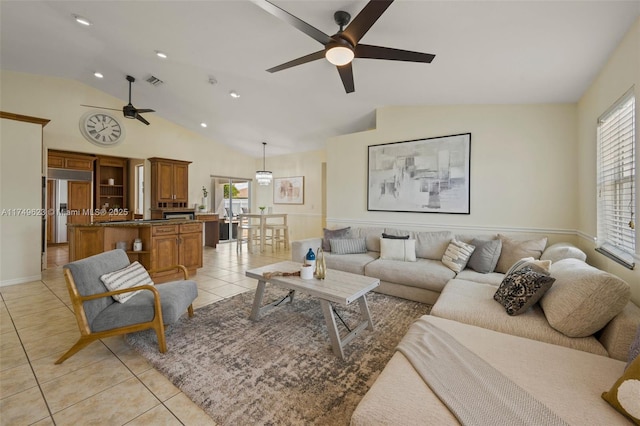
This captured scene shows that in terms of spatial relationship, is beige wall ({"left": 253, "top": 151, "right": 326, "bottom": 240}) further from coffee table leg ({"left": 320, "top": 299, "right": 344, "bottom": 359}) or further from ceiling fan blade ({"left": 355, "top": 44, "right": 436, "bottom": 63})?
coffee table leg ({"left": 320, "top": 299, "right": 344, "bottom": 359})

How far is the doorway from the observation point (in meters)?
8.02

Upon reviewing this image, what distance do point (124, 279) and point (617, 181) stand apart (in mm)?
4425

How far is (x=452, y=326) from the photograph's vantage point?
5.85 feet

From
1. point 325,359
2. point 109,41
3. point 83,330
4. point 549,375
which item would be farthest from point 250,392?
point 109,41

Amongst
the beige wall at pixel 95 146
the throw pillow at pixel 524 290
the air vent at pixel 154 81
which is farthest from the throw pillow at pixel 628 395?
the beige wall at pixel 95 146

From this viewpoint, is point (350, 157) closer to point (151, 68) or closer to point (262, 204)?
point (151, 68)

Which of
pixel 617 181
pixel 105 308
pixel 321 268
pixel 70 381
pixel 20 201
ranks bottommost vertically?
pixel 70 381

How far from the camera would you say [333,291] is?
90.6 inches

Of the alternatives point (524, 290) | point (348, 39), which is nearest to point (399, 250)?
point (524, 290)

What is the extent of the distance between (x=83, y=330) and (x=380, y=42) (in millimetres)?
3657

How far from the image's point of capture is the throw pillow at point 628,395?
972 mm

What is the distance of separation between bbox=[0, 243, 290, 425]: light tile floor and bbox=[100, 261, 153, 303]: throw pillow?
44cm

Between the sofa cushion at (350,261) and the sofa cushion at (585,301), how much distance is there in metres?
2.13

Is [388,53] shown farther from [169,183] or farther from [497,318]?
[169,183]
